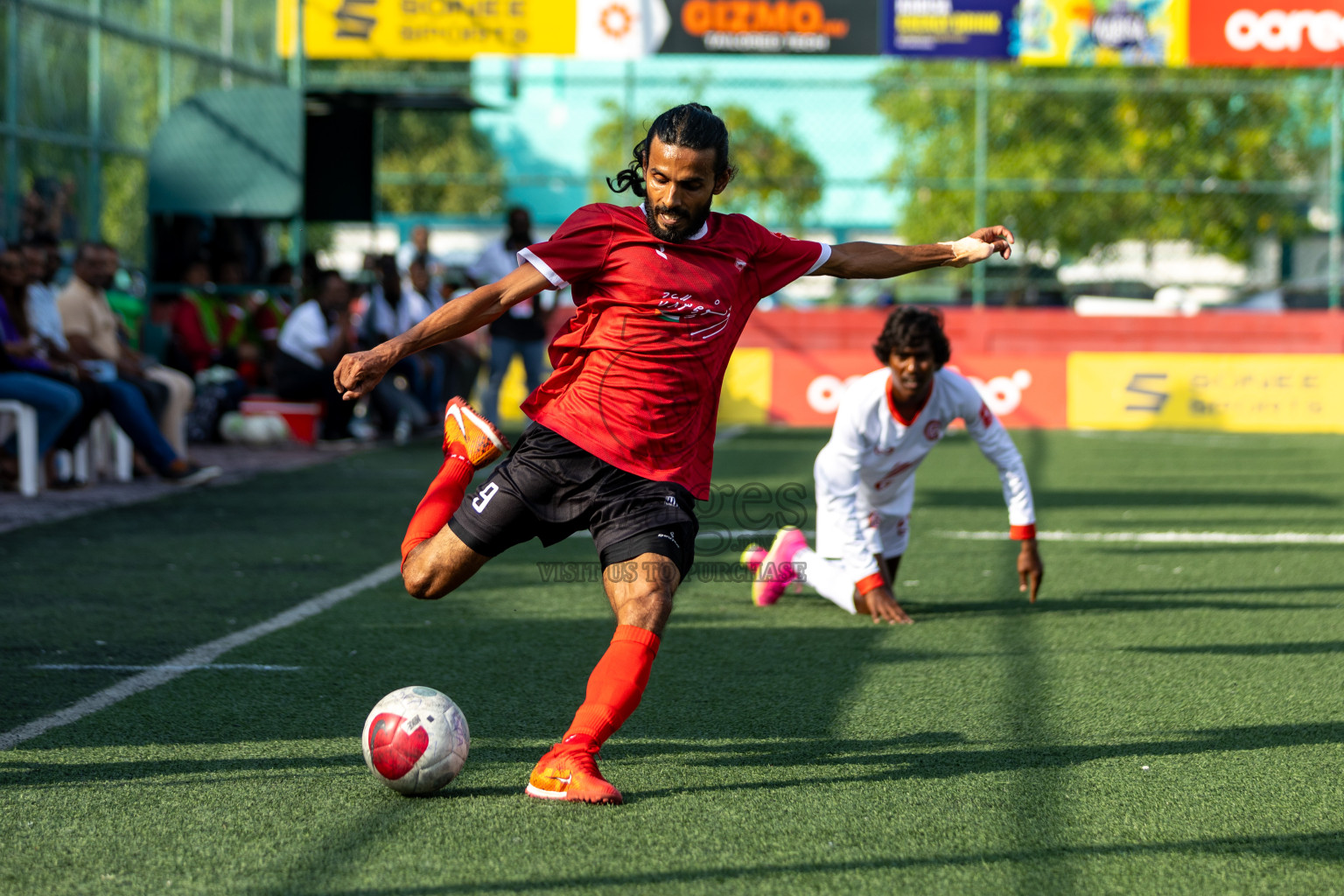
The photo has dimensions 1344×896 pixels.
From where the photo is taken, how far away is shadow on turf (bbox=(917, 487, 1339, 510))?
1042 cm

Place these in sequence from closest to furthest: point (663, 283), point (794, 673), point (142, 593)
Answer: point (663, 283)
point (794, 673)
point (142, 593)

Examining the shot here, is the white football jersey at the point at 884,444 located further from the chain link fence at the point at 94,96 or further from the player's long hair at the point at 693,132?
the chain link fence at the point at 94,96

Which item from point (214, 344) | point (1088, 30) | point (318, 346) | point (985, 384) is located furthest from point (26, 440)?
point (1088, 30)

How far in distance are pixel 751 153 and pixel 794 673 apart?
19.6 m

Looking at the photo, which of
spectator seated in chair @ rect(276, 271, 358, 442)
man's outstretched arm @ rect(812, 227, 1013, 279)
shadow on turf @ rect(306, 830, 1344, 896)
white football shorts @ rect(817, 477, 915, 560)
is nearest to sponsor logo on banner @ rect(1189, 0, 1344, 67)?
spectator seated in chair @ rect(276, 271, 358, 442)

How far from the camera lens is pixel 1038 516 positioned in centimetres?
980

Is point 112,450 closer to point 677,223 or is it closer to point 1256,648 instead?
point 677,223

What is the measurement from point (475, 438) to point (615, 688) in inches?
42.0

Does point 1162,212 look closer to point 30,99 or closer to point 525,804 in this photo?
point 30,99

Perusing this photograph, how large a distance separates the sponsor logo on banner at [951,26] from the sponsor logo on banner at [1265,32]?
2.38m

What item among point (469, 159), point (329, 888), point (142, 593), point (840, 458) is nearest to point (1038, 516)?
point (840, 458)

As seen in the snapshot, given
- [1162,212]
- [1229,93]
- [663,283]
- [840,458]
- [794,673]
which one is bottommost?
[794,673]

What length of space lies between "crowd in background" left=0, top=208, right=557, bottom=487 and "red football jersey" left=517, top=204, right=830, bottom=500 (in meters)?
6.45

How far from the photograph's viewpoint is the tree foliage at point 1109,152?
741 inches
